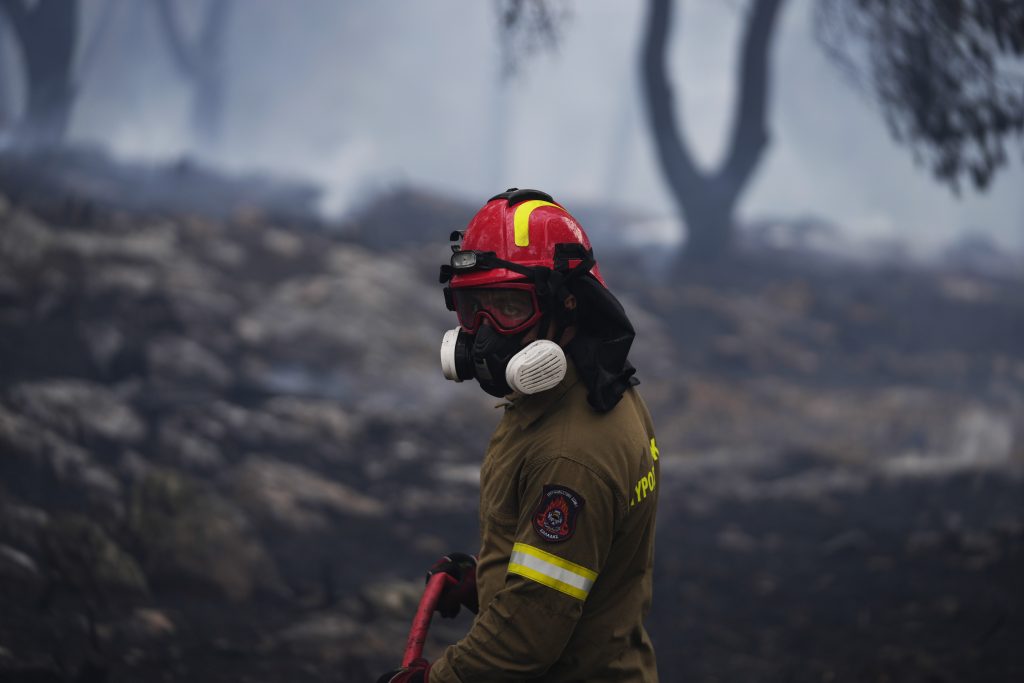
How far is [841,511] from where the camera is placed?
7.06 m

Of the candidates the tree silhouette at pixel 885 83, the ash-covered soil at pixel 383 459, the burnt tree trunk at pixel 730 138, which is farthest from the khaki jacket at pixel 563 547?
the burnt tree trunk at pixel 730 138

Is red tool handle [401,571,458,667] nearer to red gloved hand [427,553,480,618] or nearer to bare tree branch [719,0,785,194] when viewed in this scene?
red gloved hand [427,553,480,618]

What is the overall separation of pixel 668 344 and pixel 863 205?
4.53 m

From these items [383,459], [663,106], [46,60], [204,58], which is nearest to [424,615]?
[383,459]

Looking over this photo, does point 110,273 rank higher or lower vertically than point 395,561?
higher

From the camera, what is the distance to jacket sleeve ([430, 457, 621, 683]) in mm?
1771

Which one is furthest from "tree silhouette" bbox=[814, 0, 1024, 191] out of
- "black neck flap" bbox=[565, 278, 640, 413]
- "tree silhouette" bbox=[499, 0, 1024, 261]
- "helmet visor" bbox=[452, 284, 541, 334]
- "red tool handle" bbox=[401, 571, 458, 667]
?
"red tool handle" bbox=[401, 571, 458, 667]

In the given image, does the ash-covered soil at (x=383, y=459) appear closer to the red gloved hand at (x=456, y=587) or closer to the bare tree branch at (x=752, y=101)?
the bare tree branch at (x=752, y=101)

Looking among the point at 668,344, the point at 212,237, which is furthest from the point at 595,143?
the point at 212,237

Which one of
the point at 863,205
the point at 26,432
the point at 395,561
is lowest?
the point at 395,561

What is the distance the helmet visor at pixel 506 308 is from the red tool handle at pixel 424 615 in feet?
2.21

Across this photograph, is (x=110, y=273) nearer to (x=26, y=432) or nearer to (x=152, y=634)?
(x=26, y=432)

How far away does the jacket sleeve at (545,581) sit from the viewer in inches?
69.7

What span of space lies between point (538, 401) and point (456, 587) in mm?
633
